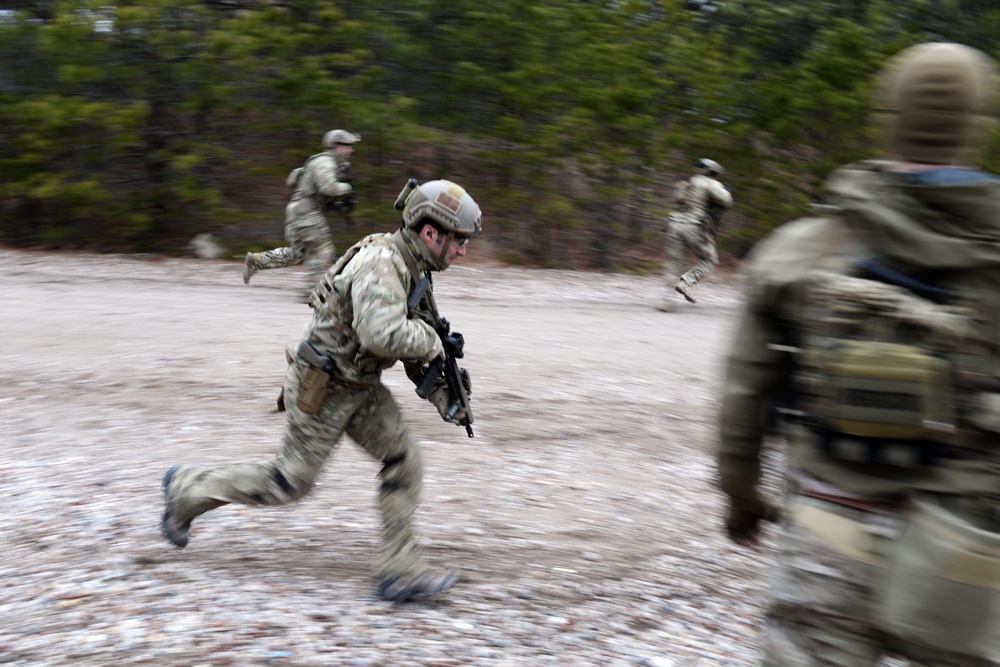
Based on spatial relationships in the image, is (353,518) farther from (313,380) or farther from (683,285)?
(683,285)

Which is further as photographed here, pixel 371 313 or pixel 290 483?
pixel 290 483

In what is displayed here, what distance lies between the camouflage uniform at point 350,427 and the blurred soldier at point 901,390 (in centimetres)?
193

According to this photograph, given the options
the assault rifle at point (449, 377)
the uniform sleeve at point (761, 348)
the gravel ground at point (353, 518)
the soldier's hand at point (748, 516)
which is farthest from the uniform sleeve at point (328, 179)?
the uniform sleeve at point (761, 348)

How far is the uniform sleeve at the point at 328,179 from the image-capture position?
12.1m

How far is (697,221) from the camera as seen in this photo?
13672 millimetres

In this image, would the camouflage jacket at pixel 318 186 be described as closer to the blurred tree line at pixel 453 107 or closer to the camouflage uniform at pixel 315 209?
the camouflage uniform at pixel 315 209

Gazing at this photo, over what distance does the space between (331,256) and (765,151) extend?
373 inches

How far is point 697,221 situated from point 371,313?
10295 millimetres

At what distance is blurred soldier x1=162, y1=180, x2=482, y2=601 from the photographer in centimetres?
412

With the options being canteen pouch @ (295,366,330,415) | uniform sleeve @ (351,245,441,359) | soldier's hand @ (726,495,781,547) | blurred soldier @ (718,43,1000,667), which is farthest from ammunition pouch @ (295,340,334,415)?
blurred soldier @ (718,43,1000,667)

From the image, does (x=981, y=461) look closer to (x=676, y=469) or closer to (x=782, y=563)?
(x=782, y=563)

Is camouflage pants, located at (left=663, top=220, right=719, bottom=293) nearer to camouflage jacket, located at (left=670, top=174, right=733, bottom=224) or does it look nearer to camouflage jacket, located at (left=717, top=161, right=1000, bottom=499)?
camouflage jacket, located at (left=670, top=174, right=733, bottom=224)

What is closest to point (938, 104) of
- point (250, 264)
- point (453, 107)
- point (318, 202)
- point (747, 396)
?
point (747, 396)

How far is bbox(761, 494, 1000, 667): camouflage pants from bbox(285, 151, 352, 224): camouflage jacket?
404 inches
